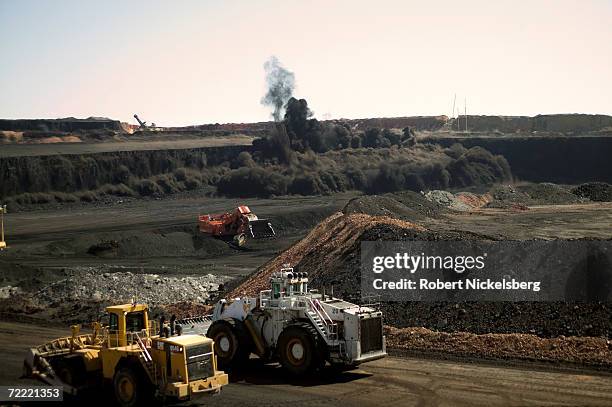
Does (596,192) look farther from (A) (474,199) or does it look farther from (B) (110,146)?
(B) (110,146)

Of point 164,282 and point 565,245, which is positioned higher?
point 565,245

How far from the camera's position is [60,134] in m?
122

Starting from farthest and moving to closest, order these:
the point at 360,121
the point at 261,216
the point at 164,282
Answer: the point at 360,121
the point at 261,216
the point at 164,282

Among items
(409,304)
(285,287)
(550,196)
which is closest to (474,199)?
(550,196)

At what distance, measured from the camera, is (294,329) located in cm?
1992

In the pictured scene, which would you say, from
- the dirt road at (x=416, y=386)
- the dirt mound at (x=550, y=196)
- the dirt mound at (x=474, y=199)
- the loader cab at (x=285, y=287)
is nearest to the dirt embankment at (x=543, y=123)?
the dirt mound at (x=550, y=196)

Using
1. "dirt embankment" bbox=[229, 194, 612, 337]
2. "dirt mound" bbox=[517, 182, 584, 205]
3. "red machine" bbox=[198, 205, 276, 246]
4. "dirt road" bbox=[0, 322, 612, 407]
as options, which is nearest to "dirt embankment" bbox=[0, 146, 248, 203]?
"red machine" bbox=[198, 205, 276, 246]

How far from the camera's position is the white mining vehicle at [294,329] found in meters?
19.6

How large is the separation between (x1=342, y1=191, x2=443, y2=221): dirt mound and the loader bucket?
9.92m

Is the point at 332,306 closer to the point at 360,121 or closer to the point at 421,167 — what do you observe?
the point at 421,167

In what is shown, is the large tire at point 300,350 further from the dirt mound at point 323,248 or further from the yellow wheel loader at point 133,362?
the dirt mound at point 323,248

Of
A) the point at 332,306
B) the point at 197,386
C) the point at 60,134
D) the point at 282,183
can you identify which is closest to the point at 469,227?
the point at 332,306

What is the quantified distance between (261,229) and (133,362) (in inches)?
1670

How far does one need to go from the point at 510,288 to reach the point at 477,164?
230 feet
